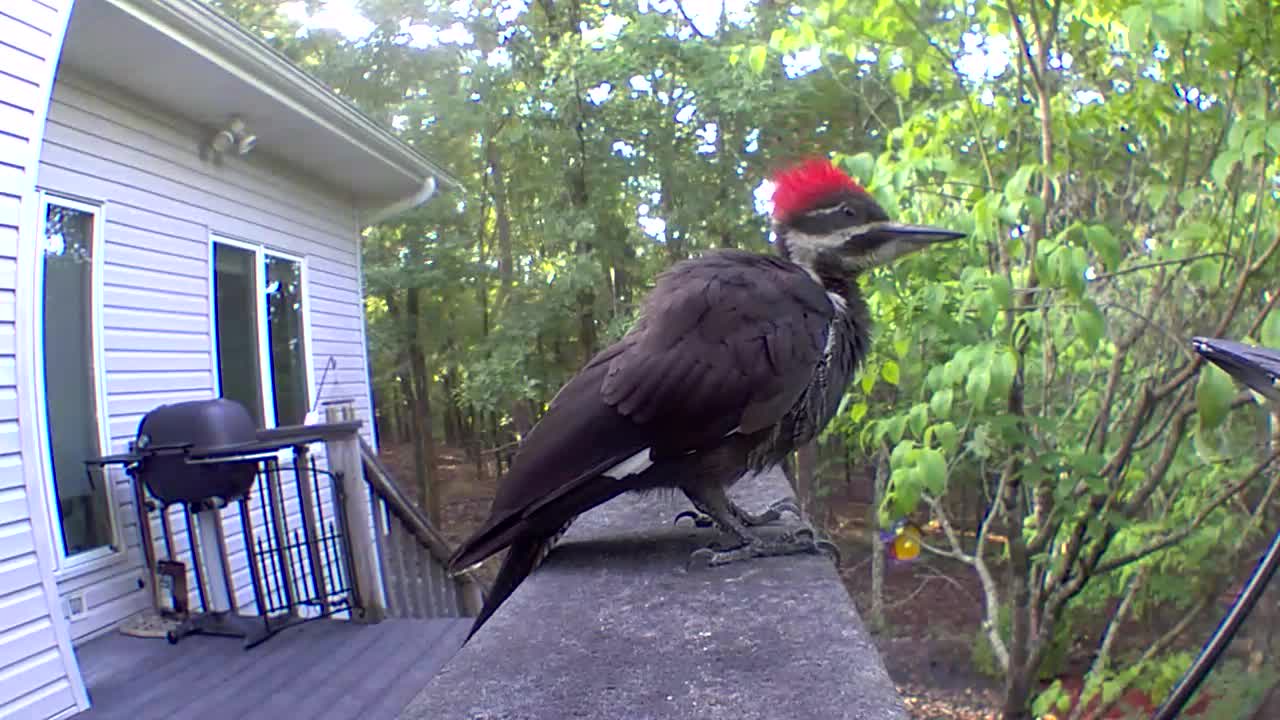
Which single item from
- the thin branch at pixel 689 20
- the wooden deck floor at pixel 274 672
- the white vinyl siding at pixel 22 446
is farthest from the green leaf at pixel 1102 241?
the thin branch at pixel 689 20

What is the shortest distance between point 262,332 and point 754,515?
4.91 meters

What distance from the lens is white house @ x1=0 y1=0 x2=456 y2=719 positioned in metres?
3.57

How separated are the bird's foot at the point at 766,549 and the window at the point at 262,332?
484cm

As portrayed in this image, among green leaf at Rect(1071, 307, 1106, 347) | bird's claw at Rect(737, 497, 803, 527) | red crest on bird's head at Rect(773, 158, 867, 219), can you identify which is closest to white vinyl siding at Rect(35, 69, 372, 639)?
bird's claw at Rect(737, 497, 803, 527)

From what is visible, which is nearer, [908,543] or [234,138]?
[908,543]

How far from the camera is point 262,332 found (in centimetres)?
622

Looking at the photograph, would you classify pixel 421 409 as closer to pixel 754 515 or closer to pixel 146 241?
pixel 146 241

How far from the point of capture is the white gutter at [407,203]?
25.9 ft

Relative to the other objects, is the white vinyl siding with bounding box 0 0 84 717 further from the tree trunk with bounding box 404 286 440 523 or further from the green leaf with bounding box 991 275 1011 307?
the tree trunk with bounding box 404 286 440 523

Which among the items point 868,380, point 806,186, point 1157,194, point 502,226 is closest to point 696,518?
point 806,186

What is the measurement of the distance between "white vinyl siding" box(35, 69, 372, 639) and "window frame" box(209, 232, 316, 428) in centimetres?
4

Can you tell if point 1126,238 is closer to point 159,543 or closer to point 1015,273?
point 1015,273

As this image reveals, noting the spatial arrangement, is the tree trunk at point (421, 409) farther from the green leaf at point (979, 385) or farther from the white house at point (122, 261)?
the green leaf at point (979, 385)

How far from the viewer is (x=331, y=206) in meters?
7.62
